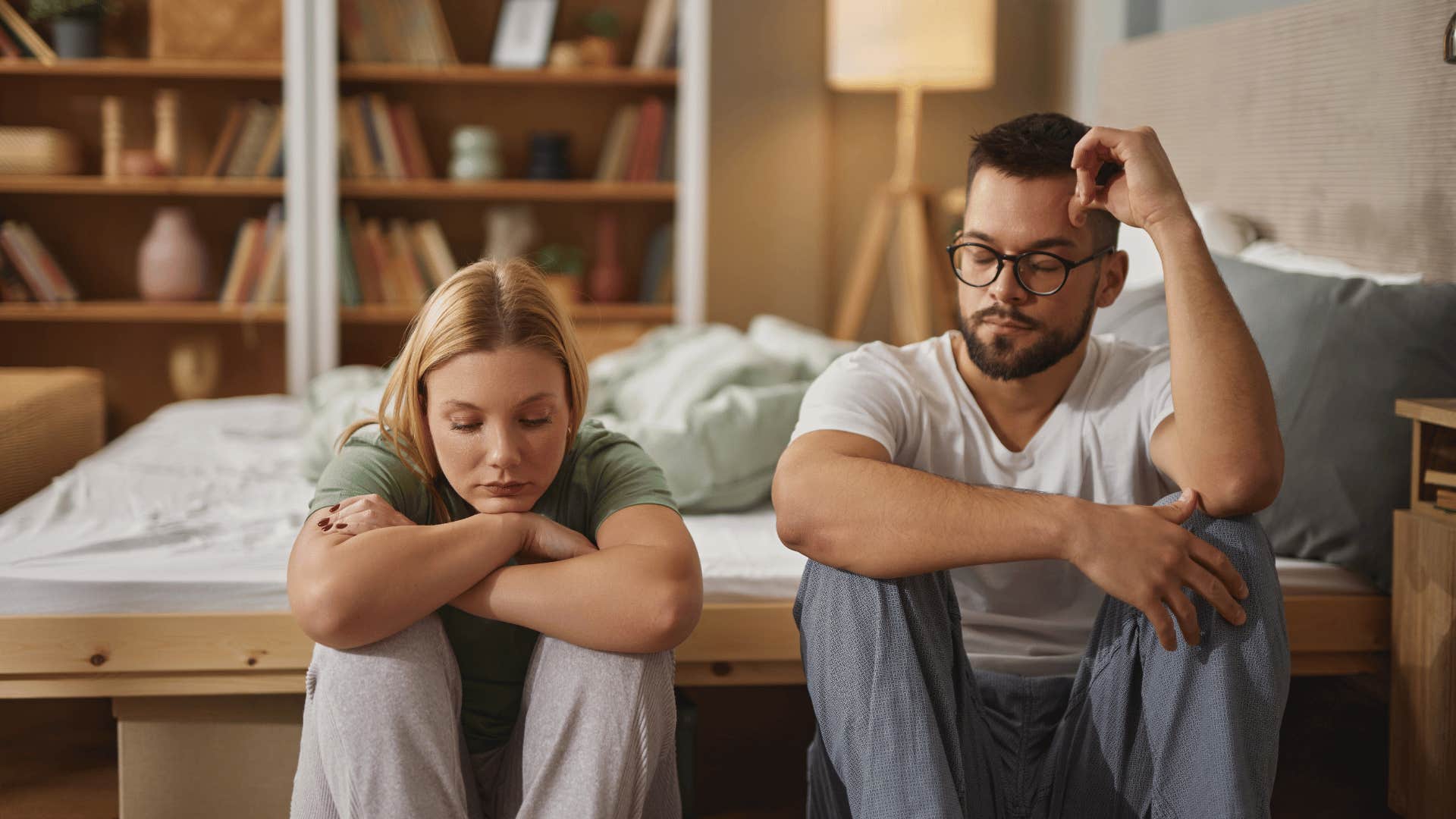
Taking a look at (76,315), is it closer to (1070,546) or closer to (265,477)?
(265,477)

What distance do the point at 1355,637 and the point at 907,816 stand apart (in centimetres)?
84

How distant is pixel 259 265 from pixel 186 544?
2233mm

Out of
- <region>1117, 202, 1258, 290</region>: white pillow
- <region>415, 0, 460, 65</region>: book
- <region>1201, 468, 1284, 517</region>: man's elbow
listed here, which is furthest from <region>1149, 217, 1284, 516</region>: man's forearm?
<region>415, 0, 460, 65</region>: book

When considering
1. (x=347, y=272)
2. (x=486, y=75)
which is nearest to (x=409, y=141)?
(x=486, y=75)

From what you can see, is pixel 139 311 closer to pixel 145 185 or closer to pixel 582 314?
pixel 145 185

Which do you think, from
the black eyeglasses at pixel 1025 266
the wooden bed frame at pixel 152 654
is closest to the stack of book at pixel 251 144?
the wooden bed frame at pixel 152 654

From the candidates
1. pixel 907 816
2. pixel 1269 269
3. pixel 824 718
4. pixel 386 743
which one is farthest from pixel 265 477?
pixel 1269 269

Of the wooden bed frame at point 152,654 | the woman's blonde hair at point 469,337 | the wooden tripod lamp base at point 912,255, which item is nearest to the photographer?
the woman's blonde hair at point 469,337

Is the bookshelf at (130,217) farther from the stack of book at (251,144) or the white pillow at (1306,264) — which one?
the white pillow at (1306,264)

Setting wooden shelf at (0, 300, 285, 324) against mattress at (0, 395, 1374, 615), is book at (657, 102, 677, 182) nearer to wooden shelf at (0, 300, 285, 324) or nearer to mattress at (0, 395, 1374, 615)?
wooden shelf at (0, 300, 285, 324)

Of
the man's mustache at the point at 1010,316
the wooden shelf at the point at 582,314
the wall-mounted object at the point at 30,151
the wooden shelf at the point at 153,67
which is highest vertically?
the wooden shelf at the point at 153,67

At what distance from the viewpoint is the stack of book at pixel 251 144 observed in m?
3.77

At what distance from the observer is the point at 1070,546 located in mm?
1286

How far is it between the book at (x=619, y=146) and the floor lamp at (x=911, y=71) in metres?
0.64
